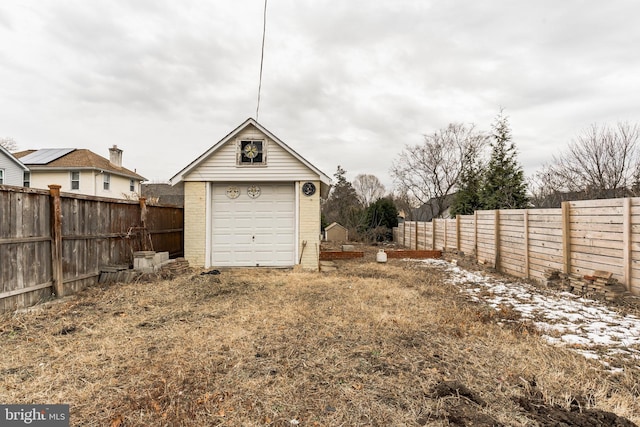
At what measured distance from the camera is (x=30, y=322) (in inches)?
177

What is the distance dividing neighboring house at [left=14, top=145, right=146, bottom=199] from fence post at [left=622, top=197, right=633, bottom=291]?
24699 millimetres

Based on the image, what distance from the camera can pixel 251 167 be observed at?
9.82 meters

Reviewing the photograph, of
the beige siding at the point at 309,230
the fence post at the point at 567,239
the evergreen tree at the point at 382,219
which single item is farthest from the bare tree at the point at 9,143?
the fence post at the point at 567,239

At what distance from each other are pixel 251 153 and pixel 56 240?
5.56 meters

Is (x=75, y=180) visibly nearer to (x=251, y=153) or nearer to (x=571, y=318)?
(x=251, y=153)

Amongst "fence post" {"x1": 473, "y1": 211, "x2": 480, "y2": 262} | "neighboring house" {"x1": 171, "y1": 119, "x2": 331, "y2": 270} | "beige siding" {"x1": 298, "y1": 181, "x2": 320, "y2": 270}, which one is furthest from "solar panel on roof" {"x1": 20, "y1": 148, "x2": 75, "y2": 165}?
"fence post" {"x1": 473, "y1": 211, "x2": 480, "y2": 262}

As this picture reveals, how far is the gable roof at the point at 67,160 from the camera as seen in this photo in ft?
63.9

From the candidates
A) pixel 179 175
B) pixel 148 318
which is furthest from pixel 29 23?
pixel 148 318

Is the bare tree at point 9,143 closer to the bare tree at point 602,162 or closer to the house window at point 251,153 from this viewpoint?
the house window at point 251,153

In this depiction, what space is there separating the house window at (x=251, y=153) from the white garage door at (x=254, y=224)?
76 cm

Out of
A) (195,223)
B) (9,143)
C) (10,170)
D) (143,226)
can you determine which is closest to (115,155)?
(10,170)

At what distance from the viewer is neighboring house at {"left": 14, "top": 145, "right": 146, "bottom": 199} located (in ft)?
64.2

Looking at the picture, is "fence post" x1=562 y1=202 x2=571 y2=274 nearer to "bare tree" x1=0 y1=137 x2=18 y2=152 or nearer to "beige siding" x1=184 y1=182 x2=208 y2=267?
"beige siding" x1=184 y1=182 x2=208 y2=267

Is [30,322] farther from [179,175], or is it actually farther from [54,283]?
[179,175]
